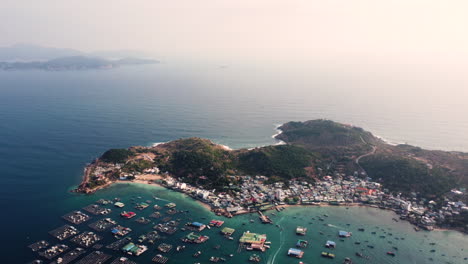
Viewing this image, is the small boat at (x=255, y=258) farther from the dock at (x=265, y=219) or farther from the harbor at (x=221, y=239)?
the dock at (x=265, y=219)

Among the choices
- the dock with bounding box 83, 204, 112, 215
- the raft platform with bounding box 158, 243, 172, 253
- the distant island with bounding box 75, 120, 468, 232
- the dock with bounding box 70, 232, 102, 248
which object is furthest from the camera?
the distant island with bounding box 75, 120, 468, 232

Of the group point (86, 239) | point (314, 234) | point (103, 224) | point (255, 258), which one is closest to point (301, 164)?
point (314, 234)

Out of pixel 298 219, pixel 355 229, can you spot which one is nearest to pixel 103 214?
pixel 298 219

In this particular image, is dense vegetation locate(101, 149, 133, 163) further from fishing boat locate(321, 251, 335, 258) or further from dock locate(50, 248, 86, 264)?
fishing boat locate(321, 251, 335, 258)

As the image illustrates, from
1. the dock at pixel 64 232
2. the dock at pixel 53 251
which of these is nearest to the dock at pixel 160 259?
the dock at pixel 53 251

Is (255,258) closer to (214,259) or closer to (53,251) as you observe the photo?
(214,259)

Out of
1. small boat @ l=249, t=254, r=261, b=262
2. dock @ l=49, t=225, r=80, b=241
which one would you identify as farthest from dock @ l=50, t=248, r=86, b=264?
small boat @ l=249, t=254, r=261, b=262
